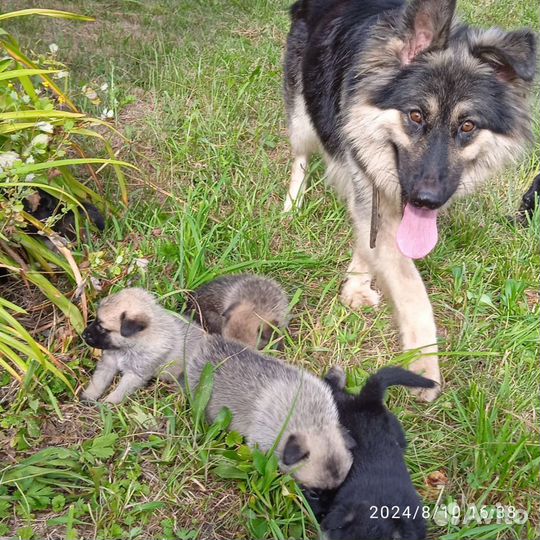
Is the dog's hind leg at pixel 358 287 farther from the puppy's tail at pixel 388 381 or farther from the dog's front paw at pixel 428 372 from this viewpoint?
the puppy's tail at pixel 388 381

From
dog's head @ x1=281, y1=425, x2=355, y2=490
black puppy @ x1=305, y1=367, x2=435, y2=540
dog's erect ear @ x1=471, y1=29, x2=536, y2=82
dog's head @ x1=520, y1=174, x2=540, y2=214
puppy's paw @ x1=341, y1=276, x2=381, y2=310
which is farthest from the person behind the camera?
dog's head @ x1=520, y1=174, x2=540, y2=214

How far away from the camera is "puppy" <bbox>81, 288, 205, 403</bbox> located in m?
2.56

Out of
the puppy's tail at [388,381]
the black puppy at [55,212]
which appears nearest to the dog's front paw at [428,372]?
the puppy's tail at [388,381]

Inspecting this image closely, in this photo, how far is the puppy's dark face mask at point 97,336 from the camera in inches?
101

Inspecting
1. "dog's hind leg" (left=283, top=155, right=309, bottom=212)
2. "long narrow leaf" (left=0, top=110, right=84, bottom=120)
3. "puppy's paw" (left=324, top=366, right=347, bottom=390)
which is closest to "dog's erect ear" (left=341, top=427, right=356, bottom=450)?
"puppy's paw" (left=324, top=366, right=347, bottom=390)

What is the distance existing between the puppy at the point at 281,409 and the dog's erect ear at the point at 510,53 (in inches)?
61.7

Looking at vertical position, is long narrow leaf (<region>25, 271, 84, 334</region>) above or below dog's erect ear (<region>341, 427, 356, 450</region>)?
below

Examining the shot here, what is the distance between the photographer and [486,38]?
280 cm

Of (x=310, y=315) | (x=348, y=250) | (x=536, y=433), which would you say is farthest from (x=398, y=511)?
(x=348, y=250)

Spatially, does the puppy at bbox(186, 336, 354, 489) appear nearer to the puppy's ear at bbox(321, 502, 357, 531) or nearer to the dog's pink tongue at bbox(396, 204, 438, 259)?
the puppy's ear at bbox(321, 502, 357, 531)

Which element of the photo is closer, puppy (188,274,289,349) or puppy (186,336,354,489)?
puppy (186,336,354,489)

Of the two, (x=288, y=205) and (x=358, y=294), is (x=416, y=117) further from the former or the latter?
(x=288, y=205)

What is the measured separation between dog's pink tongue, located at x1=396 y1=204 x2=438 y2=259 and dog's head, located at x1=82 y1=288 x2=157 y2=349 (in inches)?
48.9

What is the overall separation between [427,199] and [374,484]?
1232 mm
